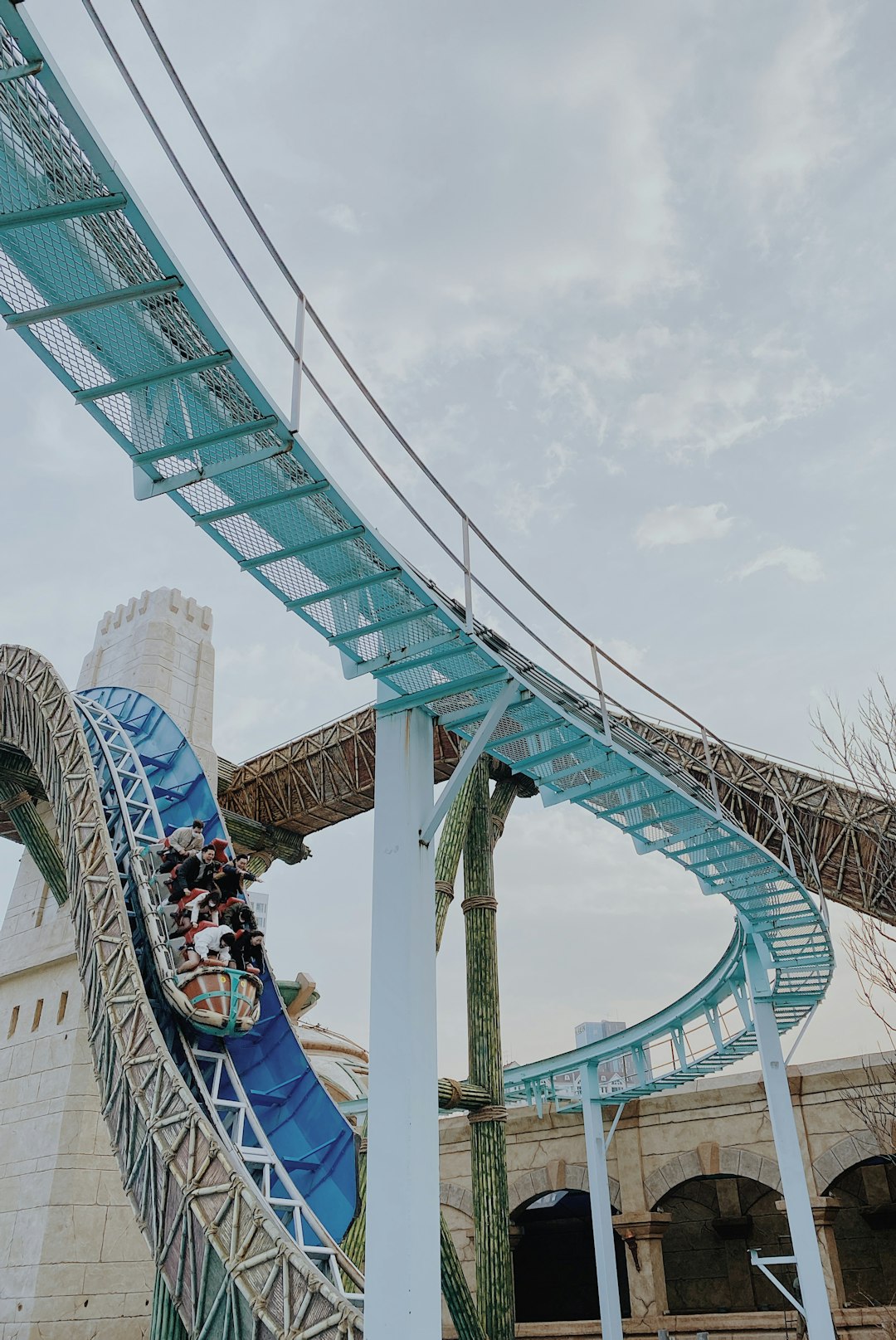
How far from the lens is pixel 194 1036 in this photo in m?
11.0

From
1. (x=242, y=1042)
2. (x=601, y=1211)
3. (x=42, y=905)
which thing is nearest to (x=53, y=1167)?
(x=242, y=1042)

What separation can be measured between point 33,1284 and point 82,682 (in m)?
10.5

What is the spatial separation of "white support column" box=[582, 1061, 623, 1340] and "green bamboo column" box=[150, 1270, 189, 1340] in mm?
7078

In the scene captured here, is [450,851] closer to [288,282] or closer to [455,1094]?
[455,1094]

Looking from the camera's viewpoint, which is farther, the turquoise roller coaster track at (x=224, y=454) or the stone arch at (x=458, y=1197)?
the stone arch at (x=458, y=1197)

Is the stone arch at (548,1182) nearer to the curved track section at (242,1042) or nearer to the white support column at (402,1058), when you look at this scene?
the curved track section at (242,1042)

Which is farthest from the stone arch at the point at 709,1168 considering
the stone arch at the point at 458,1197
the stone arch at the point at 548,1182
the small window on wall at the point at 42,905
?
the small window on wall at the point at 42,905

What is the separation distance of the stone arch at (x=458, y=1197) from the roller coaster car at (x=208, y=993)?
1137 cm

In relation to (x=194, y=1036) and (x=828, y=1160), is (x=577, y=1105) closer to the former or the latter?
(x=828, y=1160)

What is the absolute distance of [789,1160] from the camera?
12.0 metres

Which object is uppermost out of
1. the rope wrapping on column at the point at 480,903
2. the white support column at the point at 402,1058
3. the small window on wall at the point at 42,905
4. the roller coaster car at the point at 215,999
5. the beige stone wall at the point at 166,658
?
the beige stone wall at the point at 166,658

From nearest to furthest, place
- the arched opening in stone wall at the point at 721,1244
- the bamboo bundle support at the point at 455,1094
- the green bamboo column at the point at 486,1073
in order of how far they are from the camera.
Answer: the bamboo bundle support at the point at 455,1094 → the green bamboo column at the point at 486,1073 → the arched opening in stone wall at the point at 721,1244

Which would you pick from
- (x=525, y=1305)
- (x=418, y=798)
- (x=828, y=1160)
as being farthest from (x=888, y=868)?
(x=525, y=1305)

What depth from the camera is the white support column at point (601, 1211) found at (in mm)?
14617
